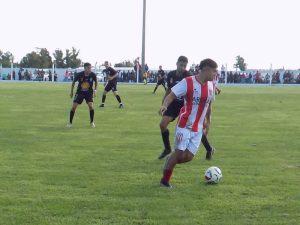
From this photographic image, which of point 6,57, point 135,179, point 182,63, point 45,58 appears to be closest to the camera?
point 135,179

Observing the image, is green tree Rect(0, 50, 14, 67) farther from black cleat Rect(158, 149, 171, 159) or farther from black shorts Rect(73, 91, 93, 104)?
black cleat Rect(158, 149, 171, 159)

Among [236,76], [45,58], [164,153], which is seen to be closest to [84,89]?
[164,153]

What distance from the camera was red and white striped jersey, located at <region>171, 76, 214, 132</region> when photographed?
7.85 m

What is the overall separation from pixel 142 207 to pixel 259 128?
381 inches

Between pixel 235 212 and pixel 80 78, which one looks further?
pixel 80 78

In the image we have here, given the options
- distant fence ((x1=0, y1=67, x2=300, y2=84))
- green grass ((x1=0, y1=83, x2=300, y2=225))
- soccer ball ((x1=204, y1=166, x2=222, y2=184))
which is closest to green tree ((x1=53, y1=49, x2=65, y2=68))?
distant fence ((x1=0, y1=67, x2=300, y2=84))

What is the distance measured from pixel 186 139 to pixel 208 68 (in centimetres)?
104

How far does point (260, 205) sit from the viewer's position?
7059 millimetres

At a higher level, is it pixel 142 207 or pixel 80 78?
pixel 80 78

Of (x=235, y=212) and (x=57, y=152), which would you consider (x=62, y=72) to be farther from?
(x=235, y=212)

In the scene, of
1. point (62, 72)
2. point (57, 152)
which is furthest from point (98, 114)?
point (62, 72)

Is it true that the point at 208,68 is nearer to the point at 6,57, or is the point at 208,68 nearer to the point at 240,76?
the point at 240,76

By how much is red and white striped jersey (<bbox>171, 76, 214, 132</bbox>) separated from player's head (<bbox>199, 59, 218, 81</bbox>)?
148 millimetres

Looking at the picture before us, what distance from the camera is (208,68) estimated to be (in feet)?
25.5
